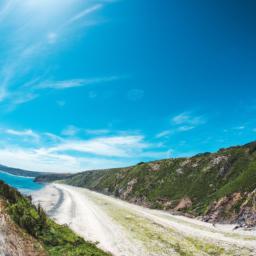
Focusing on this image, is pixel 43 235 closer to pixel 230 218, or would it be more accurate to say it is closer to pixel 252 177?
pixel 230 218

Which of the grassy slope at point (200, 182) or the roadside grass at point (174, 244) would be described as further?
the grassy slope at point (200, 182)

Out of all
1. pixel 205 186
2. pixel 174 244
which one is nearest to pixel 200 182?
pixel 205 186

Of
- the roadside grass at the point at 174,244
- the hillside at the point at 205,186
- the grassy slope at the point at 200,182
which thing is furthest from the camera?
the grassy slope at the point at 200,182

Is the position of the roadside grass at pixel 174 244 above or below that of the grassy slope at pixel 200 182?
below

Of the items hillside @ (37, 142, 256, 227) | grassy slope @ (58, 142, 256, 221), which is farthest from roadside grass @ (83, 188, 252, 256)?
grassy slope @ (58, 142, 256, 221)

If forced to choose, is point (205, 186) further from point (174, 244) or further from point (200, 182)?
point (174, 244)

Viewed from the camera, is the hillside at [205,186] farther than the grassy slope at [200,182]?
No

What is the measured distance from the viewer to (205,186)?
69938 millimetres

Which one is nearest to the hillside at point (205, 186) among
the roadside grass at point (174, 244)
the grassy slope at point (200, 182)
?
the grassy slope at point (200, 182)

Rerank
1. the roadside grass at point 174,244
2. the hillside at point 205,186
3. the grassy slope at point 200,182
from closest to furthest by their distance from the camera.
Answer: the roadside grass at point 174,244 < the hillside at point 205,186 < the grassy slope at point 200,182

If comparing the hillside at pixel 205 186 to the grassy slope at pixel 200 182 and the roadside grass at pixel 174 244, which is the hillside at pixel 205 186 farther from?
the roadside grass at pixel 174 244

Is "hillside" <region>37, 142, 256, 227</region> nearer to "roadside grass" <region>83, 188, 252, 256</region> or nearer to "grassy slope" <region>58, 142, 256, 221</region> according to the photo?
"grassy slope" <region>58, 142, 256, 221</region>

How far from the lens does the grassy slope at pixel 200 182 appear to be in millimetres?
55838

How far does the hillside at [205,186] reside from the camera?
1950 inches
